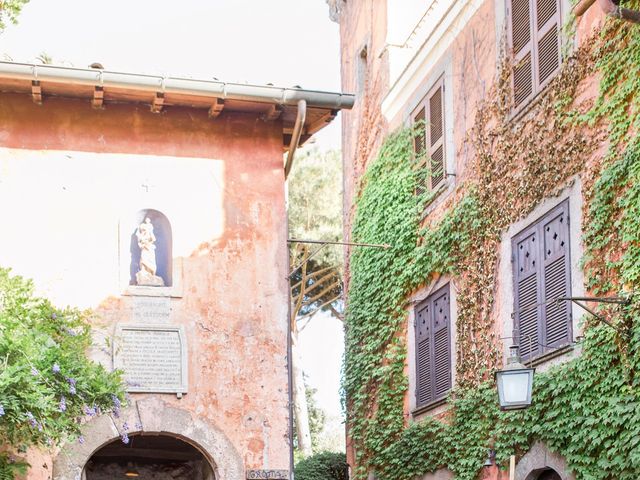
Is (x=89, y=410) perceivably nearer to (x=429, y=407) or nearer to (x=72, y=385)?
(x=72, y=385)

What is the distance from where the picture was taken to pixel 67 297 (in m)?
12.0

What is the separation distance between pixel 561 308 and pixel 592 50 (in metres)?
2.46

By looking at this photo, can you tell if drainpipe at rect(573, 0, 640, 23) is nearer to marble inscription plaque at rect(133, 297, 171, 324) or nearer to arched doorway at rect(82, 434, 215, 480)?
marble inscription plaque at rect(133, 297, 171, 324)

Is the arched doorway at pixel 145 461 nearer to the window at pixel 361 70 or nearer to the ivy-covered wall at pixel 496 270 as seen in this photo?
the ivy-covered wall at pixel 496 270

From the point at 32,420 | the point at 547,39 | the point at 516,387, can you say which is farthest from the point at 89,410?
the point at 547,39

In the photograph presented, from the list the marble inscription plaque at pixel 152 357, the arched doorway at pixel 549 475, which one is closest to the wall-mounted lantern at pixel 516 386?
the arched doorway at pixel 549 475

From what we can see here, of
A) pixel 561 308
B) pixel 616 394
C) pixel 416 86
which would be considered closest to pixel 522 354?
pixel 561 308

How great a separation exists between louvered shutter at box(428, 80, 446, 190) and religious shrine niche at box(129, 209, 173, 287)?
384 cm

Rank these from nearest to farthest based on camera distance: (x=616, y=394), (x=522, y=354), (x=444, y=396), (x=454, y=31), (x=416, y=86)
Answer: (x=616, y=394) → (x=522, y=354) → (x=444, y=396) → (x=454, y=31) → (x=416, y=86)

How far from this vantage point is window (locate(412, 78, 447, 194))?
14797mm

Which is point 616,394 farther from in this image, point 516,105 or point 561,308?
point 516,105

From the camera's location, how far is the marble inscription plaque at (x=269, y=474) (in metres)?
11.8

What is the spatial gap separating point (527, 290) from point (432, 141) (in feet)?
12.1

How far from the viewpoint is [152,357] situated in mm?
11938
